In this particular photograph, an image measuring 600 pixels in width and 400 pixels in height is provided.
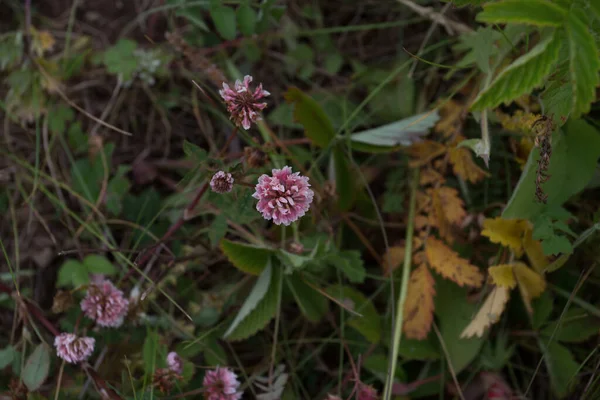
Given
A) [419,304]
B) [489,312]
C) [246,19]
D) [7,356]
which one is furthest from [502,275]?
[7,356]

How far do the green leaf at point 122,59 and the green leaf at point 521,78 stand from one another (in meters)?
1.21

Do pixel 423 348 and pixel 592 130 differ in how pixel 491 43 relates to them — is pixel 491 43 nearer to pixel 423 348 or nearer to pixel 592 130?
pixel 592 130

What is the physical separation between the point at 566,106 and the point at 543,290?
529mm

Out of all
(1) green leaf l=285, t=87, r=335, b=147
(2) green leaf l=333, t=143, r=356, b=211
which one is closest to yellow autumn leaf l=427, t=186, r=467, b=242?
(2) green leaf l=333, t=143, r=356, b=211

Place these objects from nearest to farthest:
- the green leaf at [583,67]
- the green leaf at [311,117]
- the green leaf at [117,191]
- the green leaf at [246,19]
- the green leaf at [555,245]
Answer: the green leaf at [583,67]
the green leaf at [555,245]
the green leaf at [311,117]
the green leaf at [246,19]
the green leaf at [117,191]

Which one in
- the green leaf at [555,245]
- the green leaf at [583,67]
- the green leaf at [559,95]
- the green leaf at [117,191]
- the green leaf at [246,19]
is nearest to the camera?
the green leaf at [583,67]

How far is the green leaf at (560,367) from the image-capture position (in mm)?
1398

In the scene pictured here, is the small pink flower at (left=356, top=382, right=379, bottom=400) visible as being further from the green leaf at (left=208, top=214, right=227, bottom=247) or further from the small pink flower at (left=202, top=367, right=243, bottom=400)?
the green leaf at (left=208, top=214, right=227, bottom=247)

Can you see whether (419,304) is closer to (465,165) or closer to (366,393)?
(366,393)

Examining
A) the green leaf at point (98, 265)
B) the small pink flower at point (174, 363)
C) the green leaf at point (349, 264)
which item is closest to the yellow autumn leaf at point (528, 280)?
the green leaf at point (349, 264)

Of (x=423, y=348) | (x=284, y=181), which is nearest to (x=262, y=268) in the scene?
(x=284, y=181)

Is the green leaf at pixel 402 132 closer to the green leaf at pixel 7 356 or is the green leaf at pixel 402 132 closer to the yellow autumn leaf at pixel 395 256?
the yellow autumn leaf at pixel 395 256

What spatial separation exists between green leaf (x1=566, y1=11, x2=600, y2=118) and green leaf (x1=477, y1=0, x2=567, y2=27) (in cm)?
4

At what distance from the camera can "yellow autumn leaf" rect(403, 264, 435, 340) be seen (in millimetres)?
1394
